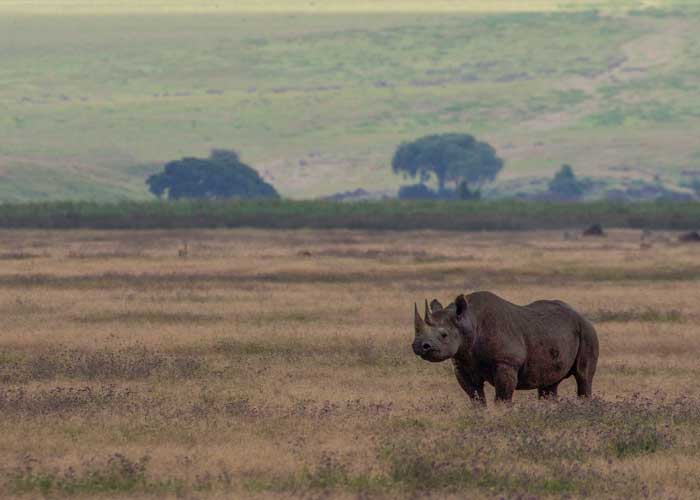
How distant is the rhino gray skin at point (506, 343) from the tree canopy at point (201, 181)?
155204 millimetres

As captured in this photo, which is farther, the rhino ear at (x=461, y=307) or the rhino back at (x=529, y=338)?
the rhino back at (x=529, y=338)

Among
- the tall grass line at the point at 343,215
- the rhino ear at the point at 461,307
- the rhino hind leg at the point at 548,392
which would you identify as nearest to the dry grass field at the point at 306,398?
the rhino hind leg at the point at 548,392

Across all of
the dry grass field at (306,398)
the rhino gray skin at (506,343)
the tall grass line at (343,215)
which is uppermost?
the rhino gray skin at (506,343)

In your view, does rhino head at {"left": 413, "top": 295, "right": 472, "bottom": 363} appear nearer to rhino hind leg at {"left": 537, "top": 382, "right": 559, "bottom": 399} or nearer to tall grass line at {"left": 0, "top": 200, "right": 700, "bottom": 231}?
rhino hind leg at {"left": 537, "top": 382, "right": 559, "bottom": 399}

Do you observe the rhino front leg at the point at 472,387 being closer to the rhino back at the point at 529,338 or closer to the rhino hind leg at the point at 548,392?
the rhino back at the point at 529,338

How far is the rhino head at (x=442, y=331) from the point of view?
1639cm

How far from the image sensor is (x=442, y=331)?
16.6 m

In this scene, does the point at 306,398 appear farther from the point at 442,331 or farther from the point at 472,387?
the point at 442,331

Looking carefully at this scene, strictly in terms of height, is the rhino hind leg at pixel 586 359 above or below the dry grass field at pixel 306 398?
above

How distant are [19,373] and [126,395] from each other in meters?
3.20

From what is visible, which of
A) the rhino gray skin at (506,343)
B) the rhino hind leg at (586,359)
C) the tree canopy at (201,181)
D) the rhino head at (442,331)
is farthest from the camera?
the tree canopy at (201,181)

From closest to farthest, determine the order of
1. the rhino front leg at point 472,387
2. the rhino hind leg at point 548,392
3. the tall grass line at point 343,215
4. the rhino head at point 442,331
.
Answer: the rhino head at point 442,331 < the rhino front leg at point 472,387 < the rhino hind leg at point 548,392 < the tall grass line at point 343,215

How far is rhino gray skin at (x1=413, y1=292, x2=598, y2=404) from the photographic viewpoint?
16.8 metres

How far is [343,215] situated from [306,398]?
8146 cm
